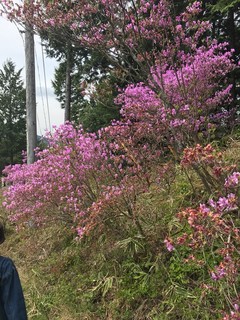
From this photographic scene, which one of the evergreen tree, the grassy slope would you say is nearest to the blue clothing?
the grassy slope

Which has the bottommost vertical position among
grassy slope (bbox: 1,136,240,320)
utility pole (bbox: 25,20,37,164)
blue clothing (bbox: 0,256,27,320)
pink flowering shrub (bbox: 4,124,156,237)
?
grassy slope (bbox: 1,136,240,320)

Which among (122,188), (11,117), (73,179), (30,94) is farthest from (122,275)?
(11,117)

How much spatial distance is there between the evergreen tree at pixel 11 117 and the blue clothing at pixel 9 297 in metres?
33.9

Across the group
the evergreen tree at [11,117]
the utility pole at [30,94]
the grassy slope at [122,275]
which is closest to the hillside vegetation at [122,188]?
the grassy slope at [122,275]

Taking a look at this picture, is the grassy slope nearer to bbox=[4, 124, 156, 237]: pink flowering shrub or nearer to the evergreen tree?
bbox=[4, 124, 156, 237]: pink flowering shrub

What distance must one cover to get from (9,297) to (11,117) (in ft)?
Result: 120

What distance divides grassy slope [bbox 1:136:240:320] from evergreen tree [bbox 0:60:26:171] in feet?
99.6

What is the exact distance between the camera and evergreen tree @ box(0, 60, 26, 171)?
3512 centimetres

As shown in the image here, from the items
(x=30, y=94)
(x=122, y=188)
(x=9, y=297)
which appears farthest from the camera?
(x=30, y=94)

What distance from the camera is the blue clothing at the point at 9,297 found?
2.14 meters

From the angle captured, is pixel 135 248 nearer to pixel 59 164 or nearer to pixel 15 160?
pixel 59 164

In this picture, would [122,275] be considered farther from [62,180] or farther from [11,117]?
[11,117]

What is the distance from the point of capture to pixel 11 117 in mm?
36781

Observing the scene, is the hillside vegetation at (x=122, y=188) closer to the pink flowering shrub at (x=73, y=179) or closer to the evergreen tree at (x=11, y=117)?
the pink flowering shrub at (x=73, y=179)
